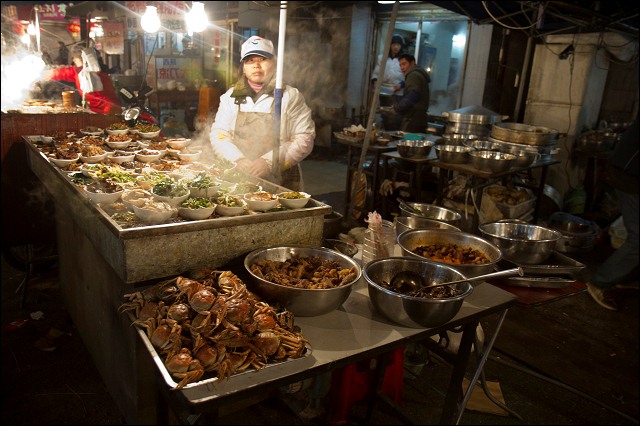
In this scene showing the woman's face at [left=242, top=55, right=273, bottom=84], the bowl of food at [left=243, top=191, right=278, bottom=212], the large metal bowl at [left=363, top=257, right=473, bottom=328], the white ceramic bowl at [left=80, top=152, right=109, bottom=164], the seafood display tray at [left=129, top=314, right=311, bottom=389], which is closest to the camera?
the seafood display tray at [left=129, top=314, right=311, bottom=389]

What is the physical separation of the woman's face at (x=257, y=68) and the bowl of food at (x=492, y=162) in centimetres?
284

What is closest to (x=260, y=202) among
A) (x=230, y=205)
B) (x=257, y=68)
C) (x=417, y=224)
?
(x=230, y=205)

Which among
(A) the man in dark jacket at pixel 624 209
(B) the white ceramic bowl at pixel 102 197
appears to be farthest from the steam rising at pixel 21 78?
(A) the man in dark jacket at pixel 624 209

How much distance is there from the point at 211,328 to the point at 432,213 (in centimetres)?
237

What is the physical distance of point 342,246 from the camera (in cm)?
296

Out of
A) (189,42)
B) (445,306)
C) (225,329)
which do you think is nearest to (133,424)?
(225,329)

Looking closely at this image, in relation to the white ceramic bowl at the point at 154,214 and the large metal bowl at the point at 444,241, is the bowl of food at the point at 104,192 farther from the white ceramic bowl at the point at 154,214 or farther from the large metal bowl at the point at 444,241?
the large metal bowl at the point at 444,241

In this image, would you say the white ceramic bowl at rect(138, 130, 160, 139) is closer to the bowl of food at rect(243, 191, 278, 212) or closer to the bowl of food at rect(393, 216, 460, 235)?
the bowl of food at rect(243, 191, 278, 212)

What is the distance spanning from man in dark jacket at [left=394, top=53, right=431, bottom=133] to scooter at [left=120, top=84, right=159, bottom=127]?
176 inches

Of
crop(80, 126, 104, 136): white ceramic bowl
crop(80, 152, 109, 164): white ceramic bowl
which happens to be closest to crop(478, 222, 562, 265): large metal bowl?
crop(80, 152, 109, 164): white ceramic bowl

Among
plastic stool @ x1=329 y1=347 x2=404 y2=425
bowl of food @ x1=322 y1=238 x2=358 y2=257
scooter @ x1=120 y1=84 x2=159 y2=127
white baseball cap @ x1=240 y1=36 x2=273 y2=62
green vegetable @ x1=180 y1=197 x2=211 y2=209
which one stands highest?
white baseball cap @ x1=240 y1=36 x2=273 y2=62

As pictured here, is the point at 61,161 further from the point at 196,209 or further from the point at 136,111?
the point at 136,111

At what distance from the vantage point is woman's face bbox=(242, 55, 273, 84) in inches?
167

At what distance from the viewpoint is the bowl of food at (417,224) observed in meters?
3.22
